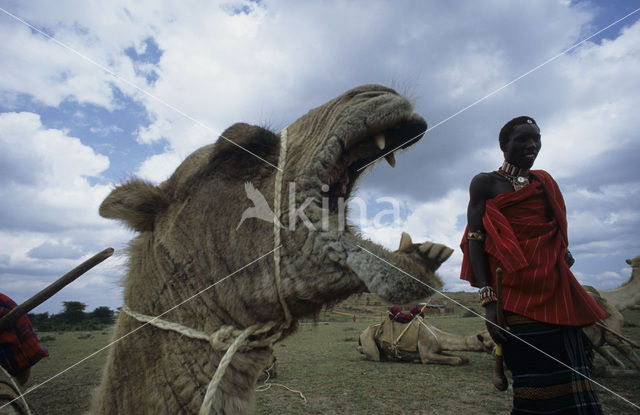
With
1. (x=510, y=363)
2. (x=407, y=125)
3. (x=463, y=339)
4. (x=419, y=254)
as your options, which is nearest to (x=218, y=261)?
(x=419, y=254)

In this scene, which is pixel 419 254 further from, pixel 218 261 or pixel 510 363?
pixel 510 363

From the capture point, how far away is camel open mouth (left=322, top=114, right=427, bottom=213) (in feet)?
6.22

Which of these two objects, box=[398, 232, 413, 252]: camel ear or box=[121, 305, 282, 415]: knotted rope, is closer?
box=[121, 305, 282, 415]: knotted rope

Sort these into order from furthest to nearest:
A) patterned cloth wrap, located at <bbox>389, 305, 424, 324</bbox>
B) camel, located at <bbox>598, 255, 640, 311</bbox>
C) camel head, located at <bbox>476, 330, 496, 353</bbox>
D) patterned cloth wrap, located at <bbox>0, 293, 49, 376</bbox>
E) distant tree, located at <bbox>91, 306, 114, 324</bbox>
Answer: distant tree, located at <bbox>91, 306, 114, 324</bbox>
patterned cloth wrap, located at <bbox>389, 305, 424, 324</bbox>
camel head, located at <bbox>476, 330, 496, 353</bbox>
camel, located at <bbox>598, 255, 640, 311</bbox>
patterned cloth wrap, located at <bbox>0, 293, 49, 376</bbox>

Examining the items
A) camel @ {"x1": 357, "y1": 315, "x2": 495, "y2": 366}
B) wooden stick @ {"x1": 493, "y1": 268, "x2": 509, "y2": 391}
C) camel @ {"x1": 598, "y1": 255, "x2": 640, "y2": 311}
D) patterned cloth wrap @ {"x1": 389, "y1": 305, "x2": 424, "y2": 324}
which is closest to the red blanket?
wooden stick @ {"x1": 493, "y1": 268, "x2": 509, "y2": 391}

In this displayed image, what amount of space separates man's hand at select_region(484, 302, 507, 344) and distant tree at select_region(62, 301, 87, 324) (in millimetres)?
12642

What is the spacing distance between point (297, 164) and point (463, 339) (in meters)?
9.08

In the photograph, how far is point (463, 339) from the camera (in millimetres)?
9172

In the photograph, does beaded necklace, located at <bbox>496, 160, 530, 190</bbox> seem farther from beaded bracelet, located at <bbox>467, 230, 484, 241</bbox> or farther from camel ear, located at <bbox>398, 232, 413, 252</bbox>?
camel ear, located at <bbox>398, 232, 413, 252</bbox>

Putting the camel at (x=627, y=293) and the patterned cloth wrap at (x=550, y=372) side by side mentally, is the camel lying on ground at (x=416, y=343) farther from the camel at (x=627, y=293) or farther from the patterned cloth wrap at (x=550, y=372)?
the patterned cloth wrap at (x=550, y=372)

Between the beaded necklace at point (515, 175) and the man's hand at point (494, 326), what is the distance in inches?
33.6

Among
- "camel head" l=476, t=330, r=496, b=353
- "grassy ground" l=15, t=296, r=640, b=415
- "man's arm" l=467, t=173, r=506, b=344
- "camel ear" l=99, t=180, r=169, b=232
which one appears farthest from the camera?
"camel head" l=476, t=330, r=496, b=353

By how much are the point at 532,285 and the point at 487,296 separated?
0.90ft

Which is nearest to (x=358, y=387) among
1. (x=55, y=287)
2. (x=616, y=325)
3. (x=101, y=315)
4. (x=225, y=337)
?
(x=616, y=325)
